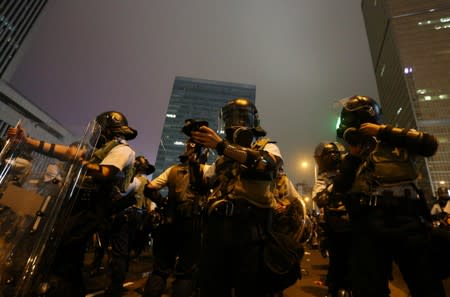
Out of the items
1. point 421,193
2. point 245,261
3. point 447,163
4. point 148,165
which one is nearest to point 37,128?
point 245,261

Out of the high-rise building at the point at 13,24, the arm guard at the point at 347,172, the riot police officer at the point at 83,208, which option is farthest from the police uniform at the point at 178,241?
the high-rise building at the point at 13,24

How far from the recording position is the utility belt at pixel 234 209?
194 cm

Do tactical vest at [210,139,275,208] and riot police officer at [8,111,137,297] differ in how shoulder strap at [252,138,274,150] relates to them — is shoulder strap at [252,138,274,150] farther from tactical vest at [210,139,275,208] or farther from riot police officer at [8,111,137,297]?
riot police officer at [8,111,137,297]

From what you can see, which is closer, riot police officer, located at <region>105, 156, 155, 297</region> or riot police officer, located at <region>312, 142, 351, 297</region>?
riot police officer, located at <region>105, 156, 155, 297</region>

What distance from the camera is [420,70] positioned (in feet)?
239

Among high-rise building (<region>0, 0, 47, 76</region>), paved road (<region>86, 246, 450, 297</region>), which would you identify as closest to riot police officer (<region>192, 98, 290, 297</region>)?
paved road (<region>86, 246, 450, 297</region>)

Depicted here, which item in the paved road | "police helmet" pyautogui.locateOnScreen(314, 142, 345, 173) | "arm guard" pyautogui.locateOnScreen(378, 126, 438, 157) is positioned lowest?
the paved road

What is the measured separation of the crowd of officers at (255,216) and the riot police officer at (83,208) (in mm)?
10

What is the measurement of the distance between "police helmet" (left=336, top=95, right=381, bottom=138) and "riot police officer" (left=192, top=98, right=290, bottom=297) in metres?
1.24

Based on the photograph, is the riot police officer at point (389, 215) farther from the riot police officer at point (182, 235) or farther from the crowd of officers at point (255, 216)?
the riot police officer at point (182, 235)

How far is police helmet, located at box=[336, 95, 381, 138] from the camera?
2.64 metres

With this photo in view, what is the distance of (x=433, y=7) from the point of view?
267 ft

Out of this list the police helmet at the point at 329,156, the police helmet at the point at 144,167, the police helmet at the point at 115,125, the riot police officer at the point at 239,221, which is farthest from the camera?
the police helmet at the point at 144,167

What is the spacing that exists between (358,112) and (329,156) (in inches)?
92.2
